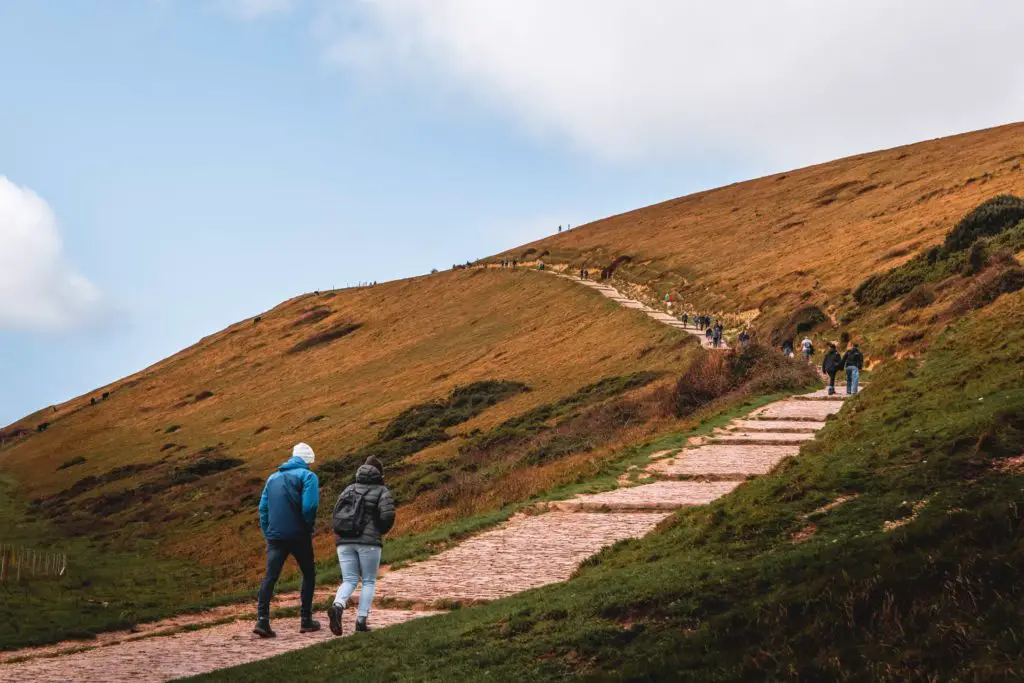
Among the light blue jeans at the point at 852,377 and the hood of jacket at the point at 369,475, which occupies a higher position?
the hood of jacket at the point at 369,475

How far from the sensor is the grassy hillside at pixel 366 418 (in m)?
36.9

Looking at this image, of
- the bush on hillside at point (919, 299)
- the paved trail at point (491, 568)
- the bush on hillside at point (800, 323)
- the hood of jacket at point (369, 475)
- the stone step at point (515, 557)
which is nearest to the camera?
the hood of jacket at point (369, 475)

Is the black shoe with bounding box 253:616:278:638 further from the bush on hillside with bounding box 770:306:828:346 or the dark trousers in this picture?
the bush on hillside with bounding box 770:306:828:346

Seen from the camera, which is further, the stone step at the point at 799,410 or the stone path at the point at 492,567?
the stone step at the point at 799,410

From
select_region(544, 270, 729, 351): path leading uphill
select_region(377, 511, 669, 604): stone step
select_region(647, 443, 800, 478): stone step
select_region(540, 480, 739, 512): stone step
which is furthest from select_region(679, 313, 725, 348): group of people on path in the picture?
select_region(377, 511, 669, 604): stone step

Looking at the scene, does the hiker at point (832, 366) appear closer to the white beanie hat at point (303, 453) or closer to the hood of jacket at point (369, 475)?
the hood of jacket at point (369, 475)

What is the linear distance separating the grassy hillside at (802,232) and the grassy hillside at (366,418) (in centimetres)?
727

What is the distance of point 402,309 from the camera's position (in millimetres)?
109125

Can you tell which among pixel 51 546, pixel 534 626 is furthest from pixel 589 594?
pixel 51 546

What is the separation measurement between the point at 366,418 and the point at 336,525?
55.3 metres

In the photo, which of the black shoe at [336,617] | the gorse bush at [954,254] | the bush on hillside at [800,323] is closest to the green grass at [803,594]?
the black shoe at [336,617]

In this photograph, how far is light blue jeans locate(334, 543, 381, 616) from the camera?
12078 mm

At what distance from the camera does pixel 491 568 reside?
16.7m

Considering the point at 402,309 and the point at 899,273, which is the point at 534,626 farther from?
the point at 402,309
